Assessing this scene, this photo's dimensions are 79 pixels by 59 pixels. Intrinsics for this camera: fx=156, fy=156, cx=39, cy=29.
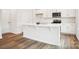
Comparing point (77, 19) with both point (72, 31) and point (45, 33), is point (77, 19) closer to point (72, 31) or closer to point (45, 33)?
point (72, 31)

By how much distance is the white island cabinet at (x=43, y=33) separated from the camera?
87.0 inches

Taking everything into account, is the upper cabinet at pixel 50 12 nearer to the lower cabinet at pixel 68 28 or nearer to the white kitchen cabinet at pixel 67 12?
the white kitchen cabinet at pixel 67 12

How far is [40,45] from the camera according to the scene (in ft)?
7.28

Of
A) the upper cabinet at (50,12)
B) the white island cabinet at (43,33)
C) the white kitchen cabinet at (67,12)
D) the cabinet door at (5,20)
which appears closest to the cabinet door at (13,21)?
the cabinet door at (5,20)

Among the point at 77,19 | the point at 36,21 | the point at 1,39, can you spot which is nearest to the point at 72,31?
the point at 77,19

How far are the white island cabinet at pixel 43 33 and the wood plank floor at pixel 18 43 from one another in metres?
0.06

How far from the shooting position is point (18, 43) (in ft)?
7.30

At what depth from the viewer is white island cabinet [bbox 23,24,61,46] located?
2209 mm

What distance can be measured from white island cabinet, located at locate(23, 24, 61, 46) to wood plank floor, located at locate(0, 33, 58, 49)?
6 centimetres

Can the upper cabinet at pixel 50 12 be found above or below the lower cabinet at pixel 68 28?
above

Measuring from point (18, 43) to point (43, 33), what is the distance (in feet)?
1.26
